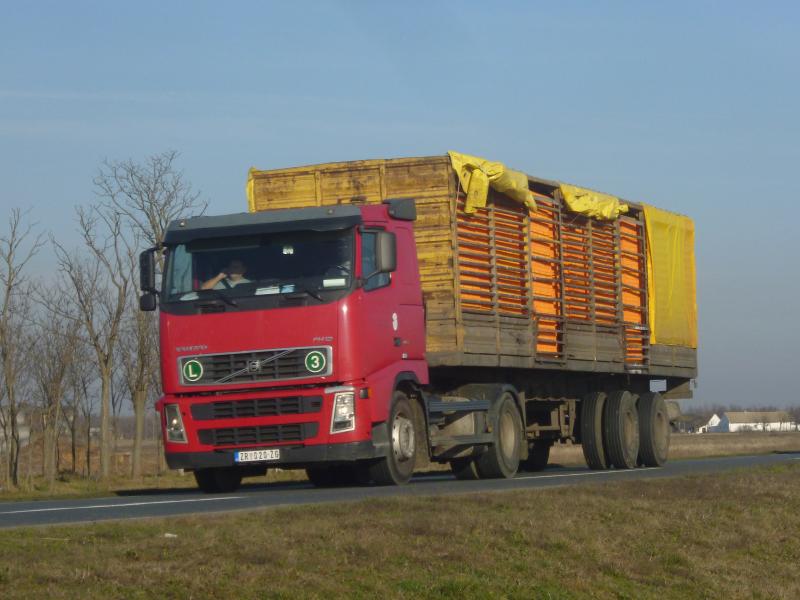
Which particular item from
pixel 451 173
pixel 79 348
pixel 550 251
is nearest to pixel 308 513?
pixel 451 173

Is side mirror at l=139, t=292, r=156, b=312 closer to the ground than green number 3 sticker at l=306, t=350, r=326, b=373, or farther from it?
farther from it

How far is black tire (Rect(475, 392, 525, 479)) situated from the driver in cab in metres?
5.15

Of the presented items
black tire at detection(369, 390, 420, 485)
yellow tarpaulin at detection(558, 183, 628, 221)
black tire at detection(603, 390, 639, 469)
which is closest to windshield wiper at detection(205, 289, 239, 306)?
black tire at detection(369, 390, 420, 485)

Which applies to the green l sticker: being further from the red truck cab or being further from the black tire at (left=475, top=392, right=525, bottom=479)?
the black tire at (left=475, top=392, right=525, bottom=479)

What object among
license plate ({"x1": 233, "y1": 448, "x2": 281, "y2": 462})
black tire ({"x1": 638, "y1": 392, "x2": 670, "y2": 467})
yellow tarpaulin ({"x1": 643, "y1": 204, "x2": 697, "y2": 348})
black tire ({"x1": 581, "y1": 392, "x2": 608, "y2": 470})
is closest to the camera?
license plate ({"x1": 233, "y1": 448, "x2": 281, "y2": 462})

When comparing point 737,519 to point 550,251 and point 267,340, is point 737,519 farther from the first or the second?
point 550,251

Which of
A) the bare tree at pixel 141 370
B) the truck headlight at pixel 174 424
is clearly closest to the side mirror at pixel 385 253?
the truck headlight at pixel 174 424

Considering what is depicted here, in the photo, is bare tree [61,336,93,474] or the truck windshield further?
bare tree [61,336,93,474]

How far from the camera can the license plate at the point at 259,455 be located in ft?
52.0

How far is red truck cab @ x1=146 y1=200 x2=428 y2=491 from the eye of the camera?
15680 millimetres

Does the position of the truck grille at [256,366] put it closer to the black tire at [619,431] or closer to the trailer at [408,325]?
the trailer at [408,325]

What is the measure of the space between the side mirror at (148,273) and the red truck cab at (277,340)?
41 cm

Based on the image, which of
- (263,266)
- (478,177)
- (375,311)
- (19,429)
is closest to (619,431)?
(478,177)

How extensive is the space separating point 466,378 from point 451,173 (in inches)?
122
